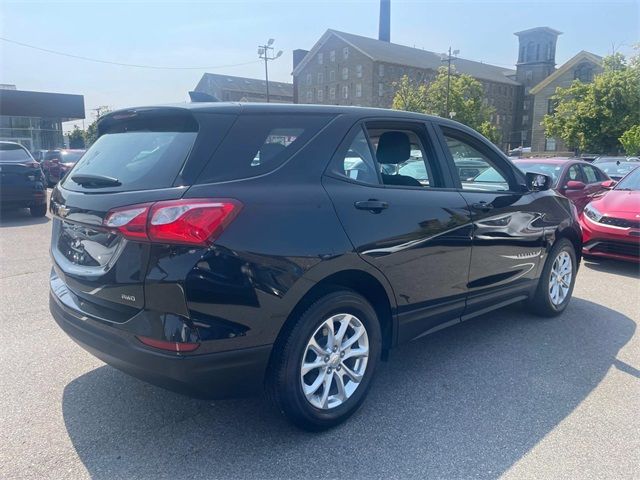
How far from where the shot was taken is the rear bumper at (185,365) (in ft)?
7.75

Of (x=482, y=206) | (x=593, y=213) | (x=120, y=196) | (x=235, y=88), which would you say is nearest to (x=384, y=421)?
(x=482, y=206)

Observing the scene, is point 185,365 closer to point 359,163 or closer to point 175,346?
point 175,346

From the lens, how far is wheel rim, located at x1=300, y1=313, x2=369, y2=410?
9.12ft

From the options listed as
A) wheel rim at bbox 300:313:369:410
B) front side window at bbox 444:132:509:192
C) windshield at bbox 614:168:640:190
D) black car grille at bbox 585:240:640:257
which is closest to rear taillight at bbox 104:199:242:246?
wheel rim at bbox 300:313:369:410

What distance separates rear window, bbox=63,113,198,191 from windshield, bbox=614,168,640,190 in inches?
288

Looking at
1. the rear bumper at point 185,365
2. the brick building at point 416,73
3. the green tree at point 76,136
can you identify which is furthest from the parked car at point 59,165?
the brick building at point 416,73

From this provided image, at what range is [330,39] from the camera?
2635 inches

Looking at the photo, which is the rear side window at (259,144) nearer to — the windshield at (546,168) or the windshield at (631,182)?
the windshield at (631,182)

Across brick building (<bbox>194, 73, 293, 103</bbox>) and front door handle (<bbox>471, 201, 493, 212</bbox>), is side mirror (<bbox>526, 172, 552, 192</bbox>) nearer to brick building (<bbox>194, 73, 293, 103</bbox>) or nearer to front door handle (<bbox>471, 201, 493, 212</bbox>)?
front door handle (<bbox>471, 201, 493, 212</bbox>)

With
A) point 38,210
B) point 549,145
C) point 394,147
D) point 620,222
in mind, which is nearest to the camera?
point 394,147

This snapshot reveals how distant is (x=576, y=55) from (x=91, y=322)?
70736 millimetres

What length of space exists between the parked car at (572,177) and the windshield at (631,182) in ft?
2.36

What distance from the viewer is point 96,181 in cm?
276

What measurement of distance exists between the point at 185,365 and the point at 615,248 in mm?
6327
